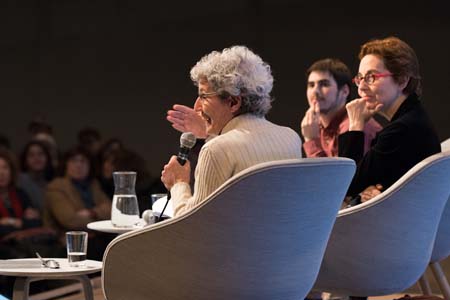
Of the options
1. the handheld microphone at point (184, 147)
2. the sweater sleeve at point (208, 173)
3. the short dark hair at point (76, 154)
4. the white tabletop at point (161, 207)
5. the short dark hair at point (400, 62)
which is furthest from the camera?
the short dark hair at point (76, 154)

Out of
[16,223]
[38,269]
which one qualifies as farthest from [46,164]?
[38,269]

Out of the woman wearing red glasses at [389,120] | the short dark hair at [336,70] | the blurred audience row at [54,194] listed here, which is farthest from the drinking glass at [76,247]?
the blurred audience row at [54,194]

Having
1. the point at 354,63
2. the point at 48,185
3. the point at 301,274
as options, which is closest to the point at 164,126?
the point at 48,185

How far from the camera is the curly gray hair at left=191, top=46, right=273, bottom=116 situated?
9.48 ft

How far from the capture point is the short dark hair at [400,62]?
374 cm

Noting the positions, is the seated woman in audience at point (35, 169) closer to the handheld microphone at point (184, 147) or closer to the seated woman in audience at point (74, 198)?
the seated woman in audience at point (74, 198)

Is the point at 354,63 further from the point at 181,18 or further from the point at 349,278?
the point at 349,278

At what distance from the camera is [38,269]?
3.00m

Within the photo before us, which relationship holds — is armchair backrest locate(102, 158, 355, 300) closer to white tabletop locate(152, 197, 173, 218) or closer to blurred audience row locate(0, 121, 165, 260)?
white tabletop locate(152, 197, 173, 218)

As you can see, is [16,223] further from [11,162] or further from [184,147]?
[184,147]

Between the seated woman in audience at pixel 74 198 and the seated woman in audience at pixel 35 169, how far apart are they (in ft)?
0.48

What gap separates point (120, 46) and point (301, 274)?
5.99 m

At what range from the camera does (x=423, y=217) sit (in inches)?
124

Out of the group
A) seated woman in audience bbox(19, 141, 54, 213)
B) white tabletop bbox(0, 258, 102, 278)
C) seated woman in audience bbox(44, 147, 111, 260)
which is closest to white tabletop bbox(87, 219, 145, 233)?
white tabletop bbox(0, 258, 102, 278)
